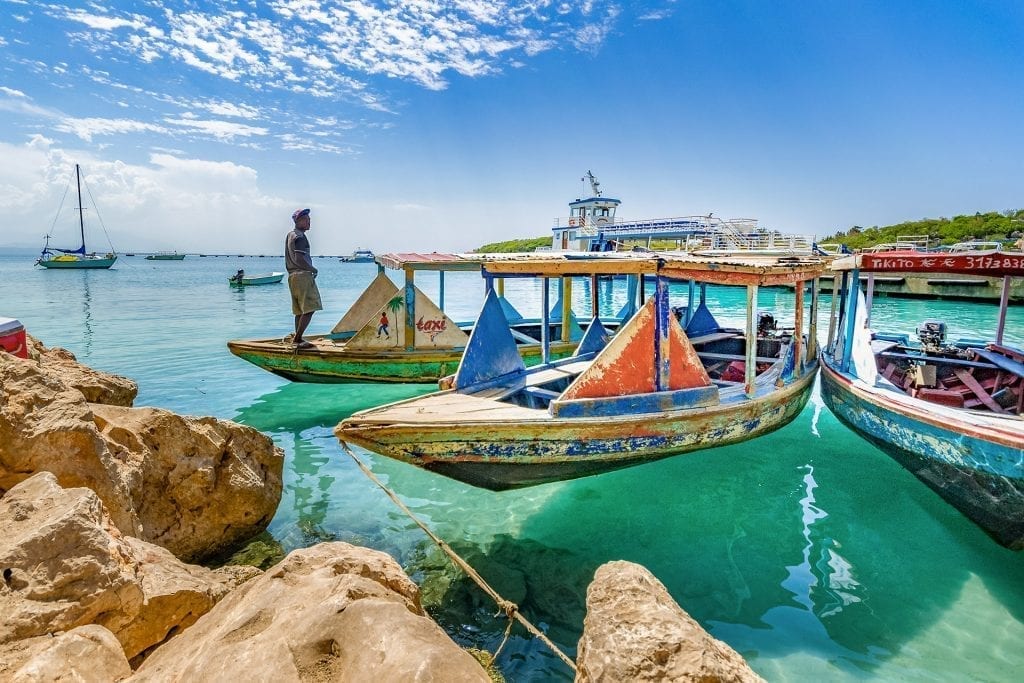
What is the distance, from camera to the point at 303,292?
10.1 metres

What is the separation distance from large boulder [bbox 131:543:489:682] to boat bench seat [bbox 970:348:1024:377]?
28.8 ft

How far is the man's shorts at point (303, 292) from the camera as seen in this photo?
32.9 feet

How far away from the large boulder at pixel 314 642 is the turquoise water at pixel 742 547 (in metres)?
2.15

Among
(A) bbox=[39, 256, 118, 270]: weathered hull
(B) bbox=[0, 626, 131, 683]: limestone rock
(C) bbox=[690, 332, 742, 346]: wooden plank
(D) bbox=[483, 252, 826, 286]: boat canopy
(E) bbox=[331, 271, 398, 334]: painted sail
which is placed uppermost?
(A) bbox=[39, 256, 118, 270]: weathered hull

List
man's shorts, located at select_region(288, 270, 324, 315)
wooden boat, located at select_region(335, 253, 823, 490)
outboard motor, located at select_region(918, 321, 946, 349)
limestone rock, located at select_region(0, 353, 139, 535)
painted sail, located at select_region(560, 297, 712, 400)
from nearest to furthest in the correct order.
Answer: limestone rock, located at select_region(0, 353, 139, 535) → wooden boat, located at select_region(335, 253, 823, 490) → painted sail, located at select_region(560, 297, 712, 400) → outboard motor, located at select_region(918, 321, 946, 349) → man's shorts, located at select_region(288, 270, 324, 315)

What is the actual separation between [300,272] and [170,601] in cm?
723

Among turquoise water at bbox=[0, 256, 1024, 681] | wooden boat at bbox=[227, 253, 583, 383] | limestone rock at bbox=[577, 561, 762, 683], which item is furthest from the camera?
wooden boat at bbox=[227, 253, 583, 383]

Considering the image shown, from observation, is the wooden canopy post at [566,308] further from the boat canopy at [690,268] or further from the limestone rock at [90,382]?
the limestone rock at [90,382]

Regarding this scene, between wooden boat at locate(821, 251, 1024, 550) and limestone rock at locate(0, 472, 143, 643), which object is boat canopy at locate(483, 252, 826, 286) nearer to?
wooden boat at locate(821, 251, 1024, 550)

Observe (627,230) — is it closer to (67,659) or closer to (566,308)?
(566,308)

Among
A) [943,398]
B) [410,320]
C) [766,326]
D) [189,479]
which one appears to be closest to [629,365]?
[189,479]

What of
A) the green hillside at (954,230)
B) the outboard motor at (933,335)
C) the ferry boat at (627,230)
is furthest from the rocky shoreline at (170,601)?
the green hillside at (954,230)

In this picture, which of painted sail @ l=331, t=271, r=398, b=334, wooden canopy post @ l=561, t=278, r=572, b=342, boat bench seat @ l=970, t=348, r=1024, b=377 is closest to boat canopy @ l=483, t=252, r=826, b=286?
boat bench seat @ l=970, t=348, r=1024, b=377

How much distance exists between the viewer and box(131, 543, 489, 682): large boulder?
7.38 ft
